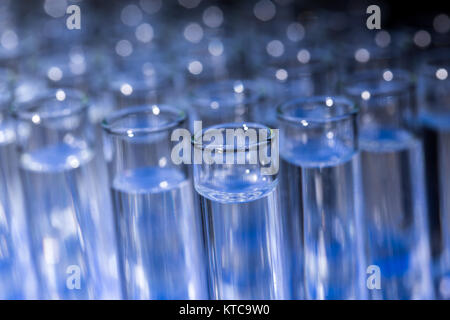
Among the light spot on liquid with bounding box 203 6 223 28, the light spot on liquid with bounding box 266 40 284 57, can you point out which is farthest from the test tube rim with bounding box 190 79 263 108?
the light spot on liquid with bounding box 203 6 223 28

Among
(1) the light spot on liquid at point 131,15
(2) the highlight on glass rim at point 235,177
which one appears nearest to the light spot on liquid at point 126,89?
(2) the highlight on glass rim at point 235,177

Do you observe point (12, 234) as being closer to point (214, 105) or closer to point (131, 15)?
point (214, 105)

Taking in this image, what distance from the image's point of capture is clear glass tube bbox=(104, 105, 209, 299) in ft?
1.66

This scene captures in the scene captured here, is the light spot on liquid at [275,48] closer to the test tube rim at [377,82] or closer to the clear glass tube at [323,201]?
the test tube rim at [377,82]

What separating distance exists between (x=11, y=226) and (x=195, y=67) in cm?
27

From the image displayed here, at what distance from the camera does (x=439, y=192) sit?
64 centimetres

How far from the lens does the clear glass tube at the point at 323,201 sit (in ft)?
1.66

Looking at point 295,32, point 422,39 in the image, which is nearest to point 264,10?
point 295,32

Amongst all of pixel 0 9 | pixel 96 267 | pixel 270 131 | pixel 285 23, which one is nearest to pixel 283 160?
pixel 270 131

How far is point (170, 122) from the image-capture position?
1.73 feet

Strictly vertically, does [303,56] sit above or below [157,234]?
above

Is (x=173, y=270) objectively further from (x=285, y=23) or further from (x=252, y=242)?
(x=285, y=23)

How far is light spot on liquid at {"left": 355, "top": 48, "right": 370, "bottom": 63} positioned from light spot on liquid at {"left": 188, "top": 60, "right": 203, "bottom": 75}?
17 cm

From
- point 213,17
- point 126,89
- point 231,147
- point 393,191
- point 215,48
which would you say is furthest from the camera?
point 213,17
